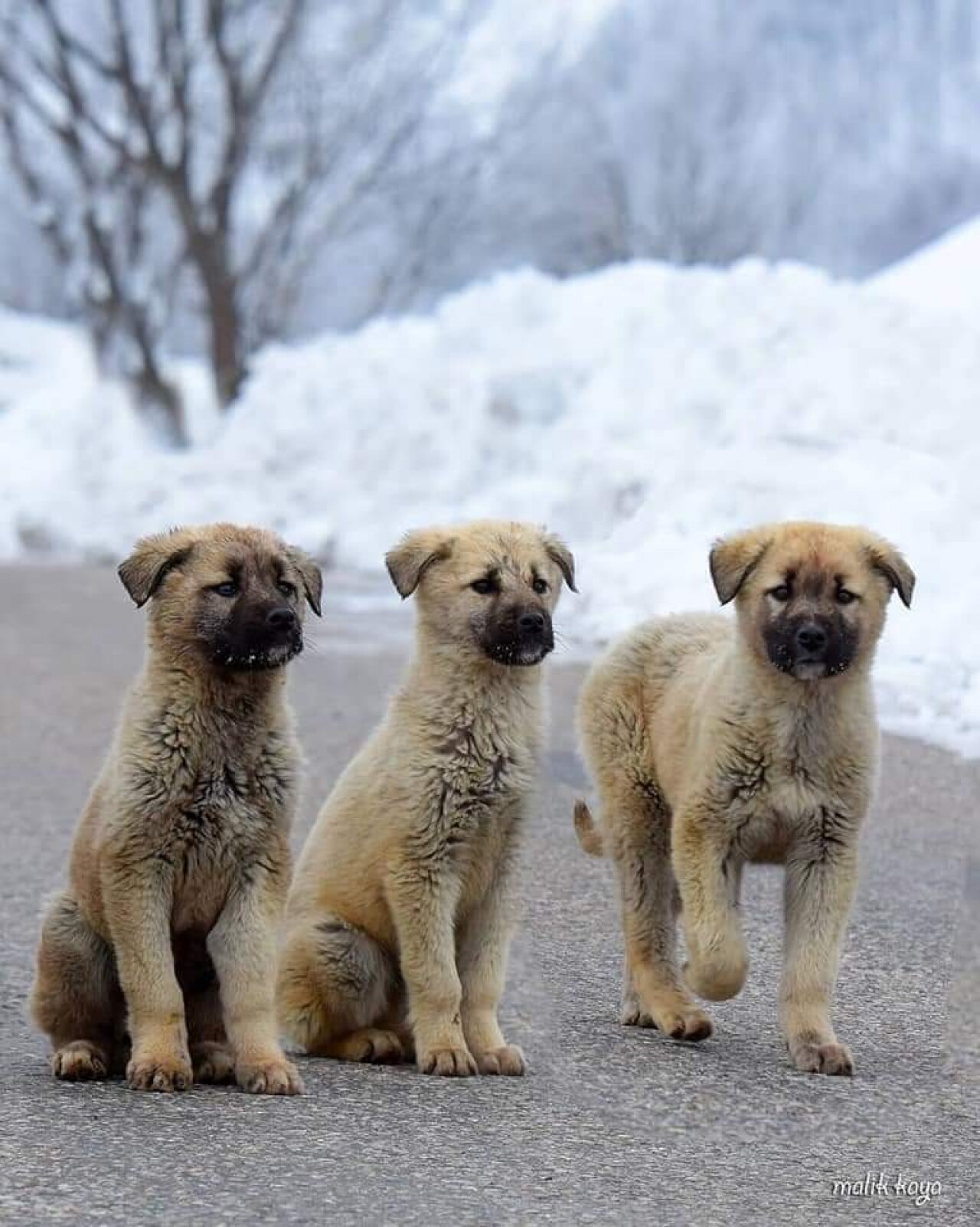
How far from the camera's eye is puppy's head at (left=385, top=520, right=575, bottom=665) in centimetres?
599

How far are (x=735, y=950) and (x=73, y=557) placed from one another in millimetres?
16408

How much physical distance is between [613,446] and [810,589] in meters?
12.0

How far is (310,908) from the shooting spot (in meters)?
6.05

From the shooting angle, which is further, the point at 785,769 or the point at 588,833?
the point at 588,833

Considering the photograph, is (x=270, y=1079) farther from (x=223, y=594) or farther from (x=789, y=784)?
(x=789, y=784)

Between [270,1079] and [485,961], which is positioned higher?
[485,961]

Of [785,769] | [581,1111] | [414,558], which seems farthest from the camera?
[414,558]

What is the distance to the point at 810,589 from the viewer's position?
6.04 metres

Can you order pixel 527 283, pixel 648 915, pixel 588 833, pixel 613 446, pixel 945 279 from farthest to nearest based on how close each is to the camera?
pixel 527 283 → pixel 945 279 → pixel 613 446 → pixel 588 833 → pixel 648 915

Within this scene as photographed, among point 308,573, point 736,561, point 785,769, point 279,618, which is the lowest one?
point 785,769

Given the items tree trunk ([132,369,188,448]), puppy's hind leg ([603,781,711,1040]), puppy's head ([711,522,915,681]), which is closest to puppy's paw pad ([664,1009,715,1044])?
puppy's hind leg ([603,781,711,1040])

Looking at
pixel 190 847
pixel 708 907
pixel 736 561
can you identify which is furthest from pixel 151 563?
pixel 708 907

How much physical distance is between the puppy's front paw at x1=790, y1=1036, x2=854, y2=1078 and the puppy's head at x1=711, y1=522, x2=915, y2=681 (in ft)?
3.28

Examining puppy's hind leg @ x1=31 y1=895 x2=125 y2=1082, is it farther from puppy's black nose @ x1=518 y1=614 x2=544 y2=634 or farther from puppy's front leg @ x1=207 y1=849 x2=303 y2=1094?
puppy's black nose @ x1=518 y1=614 x2=544 y2=634
